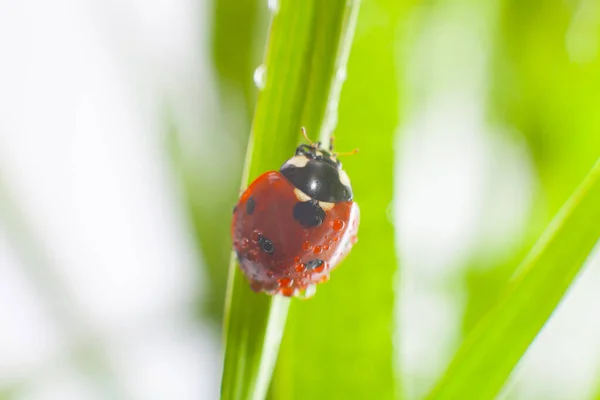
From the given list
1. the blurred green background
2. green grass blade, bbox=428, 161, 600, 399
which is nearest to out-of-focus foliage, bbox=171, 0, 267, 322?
the blurred green background

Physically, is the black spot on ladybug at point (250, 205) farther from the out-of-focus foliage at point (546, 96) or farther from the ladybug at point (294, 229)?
the out-of-focus foliage at point (546, 96)

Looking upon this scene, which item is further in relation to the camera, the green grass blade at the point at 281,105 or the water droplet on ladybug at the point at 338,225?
the water droplet on ladybug at the point at 338,225

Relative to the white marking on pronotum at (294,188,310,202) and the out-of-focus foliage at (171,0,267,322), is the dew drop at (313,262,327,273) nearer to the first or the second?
the white marking on pronotum at (294,188,310,202)

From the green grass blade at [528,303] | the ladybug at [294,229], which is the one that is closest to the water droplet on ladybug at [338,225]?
the ladybug at [294,229]

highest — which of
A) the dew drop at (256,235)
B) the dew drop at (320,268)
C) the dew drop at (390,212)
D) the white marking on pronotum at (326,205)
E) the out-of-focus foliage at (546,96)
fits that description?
the out-of-focus foliage at (546,96)

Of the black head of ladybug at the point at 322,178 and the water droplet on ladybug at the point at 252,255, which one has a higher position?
the black head of ladybug at the point at 322,178

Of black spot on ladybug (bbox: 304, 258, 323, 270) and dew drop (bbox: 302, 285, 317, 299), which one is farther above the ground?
black spot on ladybug (bbox: 304, 258, 323, 270)

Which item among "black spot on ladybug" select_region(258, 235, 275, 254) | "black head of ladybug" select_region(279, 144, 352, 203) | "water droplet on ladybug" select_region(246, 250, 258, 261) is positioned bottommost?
"water droplet on ladybug" select_region(246, 250, 258, 261)
